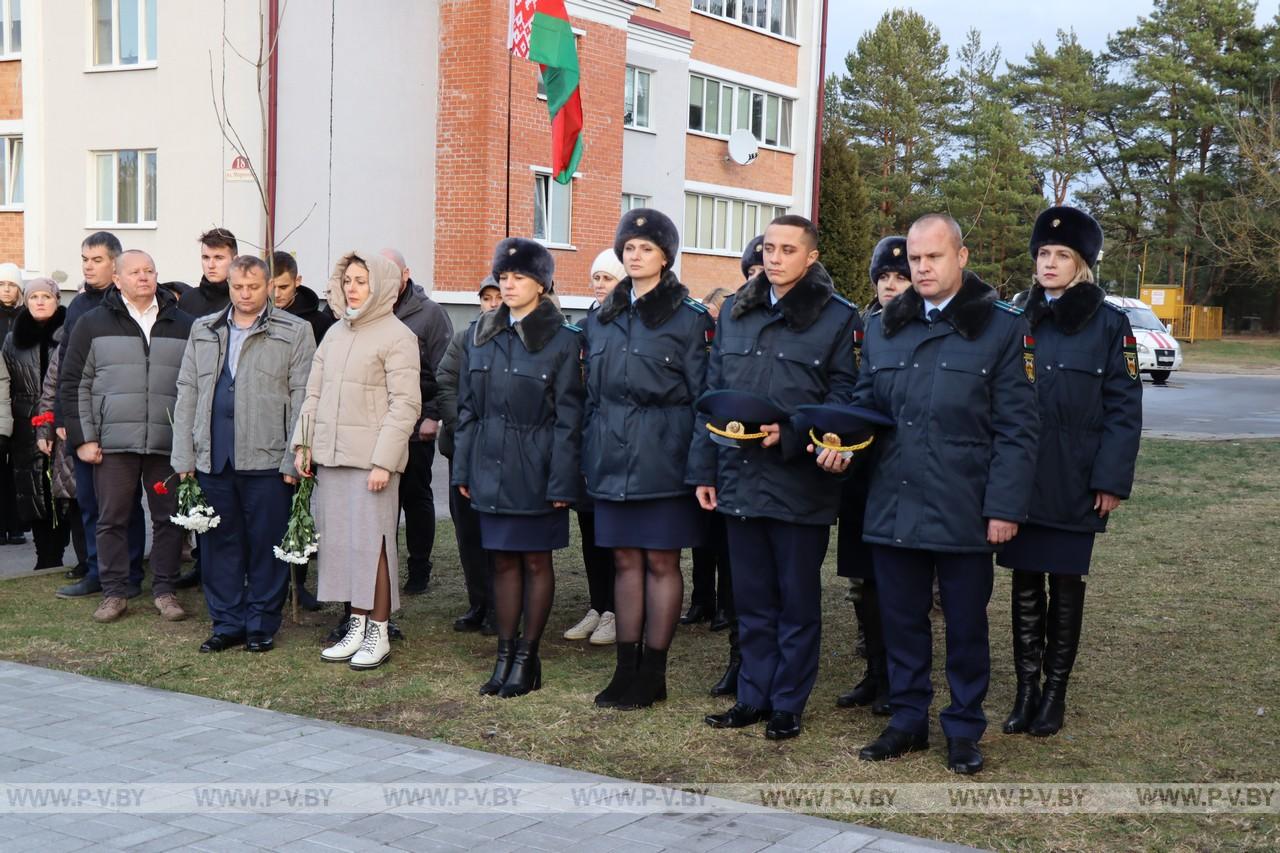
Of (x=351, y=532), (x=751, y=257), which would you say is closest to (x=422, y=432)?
(x=351, y=532)

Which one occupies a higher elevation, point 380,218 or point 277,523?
point 380,218

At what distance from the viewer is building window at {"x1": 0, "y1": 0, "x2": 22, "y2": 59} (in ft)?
83.8

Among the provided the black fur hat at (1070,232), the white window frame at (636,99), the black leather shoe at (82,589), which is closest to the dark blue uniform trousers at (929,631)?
the black fur hat at (1070,232)

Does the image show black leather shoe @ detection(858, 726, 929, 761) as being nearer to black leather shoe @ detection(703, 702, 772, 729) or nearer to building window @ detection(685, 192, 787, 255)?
black leather shoe @ detection(703, 702, 772, 729)

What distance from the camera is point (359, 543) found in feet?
23.3

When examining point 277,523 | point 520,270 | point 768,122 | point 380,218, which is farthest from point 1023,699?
point 768,122

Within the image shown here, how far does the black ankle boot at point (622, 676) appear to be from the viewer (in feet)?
20.9

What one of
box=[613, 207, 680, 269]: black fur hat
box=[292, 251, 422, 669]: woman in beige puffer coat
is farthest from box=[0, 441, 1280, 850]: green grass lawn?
box=[613, 207, 680, 269]: black fur hat

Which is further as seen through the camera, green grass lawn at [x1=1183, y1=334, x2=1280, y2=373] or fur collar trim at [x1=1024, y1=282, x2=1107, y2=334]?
green grass lawn at [x1=1183, y1=334, x2=1280, y2=373]

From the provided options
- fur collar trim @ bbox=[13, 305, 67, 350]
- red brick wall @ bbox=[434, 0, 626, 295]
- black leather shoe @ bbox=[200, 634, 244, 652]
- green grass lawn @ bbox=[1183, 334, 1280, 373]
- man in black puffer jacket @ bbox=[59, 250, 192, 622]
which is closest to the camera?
black leather shoe @ bbox=[200, 634, 244, 652]

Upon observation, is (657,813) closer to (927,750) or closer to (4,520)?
(927,750)

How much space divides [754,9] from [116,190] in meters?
18.8

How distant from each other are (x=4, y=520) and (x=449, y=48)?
17.1 m

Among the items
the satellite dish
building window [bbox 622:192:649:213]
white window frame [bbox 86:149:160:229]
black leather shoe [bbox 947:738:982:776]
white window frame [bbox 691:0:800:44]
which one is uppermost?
white window frame [bbox 691:0:800:44]
